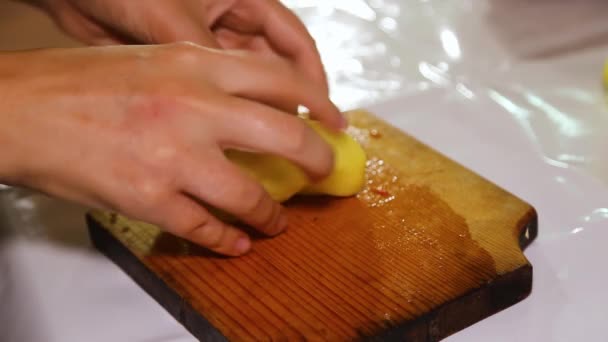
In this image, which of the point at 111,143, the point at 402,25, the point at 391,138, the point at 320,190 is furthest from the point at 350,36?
the point at 111,143

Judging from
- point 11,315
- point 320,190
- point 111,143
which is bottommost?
point 11,315

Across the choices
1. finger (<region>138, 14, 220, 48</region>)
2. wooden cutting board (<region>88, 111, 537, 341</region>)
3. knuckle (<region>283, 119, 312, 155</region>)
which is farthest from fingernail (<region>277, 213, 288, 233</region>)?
finger (<region>138, 14, 220, 48</region>)

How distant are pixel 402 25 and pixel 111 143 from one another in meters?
0.87

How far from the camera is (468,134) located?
43.4 inches

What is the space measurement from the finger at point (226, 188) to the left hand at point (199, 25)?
0.17 meters

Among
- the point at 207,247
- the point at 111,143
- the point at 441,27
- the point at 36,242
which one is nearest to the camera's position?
the point at 111,143

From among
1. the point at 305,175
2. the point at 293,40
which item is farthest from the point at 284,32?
the point at 305,175

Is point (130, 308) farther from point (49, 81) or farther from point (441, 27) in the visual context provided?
point (441, 27)

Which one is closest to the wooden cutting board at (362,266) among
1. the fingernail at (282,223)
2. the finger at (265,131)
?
the fingernail at (282,223)

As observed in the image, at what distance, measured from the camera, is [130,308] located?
814 mm

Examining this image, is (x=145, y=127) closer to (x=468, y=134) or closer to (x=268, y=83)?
(x=268, y=83)

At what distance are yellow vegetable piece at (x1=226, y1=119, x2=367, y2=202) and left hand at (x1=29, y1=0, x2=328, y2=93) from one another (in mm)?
73

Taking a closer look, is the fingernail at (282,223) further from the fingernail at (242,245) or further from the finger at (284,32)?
the finger at (284,32)

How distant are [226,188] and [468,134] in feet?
1.66
